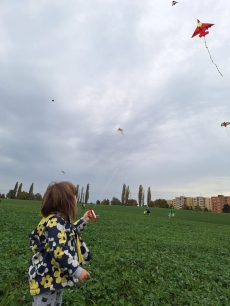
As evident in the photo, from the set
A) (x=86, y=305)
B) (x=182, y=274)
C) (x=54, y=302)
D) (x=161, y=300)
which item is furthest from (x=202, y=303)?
(x=54, y=302)

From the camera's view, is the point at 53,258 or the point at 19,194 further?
the point at 19,194

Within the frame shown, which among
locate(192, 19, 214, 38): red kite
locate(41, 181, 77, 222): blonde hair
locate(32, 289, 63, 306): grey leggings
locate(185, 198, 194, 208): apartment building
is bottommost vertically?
locate(32, 289, 63, 306): grey leggings

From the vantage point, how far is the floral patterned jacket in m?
2.33

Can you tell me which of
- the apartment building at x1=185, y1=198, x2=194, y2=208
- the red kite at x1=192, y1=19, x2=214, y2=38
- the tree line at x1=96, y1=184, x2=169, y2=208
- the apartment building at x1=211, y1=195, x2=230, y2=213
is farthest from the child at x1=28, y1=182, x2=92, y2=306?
the apartment building at x1=185, y1=198, x2=194, y2=208

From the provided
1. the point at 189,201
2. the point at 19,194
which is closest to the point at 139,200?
the point at 19,194

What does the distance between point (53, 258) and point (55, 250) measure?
10 cm

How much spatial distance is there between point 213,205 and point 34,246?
7258 inches

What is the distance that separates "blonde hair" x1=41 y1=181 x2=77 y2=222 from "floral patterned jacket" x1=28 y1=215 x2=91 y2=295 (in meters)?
0.09

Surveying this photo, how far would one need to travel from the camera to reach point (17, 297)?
4074mm

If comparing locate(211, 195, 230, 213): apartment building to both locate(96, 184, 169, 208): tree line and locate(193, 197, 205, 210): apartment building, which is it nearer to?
locate(193, 197, 205, 210): apartment building

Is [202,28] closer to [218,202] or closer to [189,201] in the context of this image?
[218,202]

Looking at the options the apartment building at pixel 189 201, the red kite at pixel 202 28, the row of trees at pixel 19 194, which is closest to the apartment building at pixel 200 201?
the apartment building at pixel 189 201

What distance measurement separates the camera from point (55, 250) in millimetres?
2309

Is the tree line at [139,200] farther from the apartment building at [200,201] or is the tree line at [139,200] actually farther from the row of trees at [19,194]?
the apartment building at [200,201]
